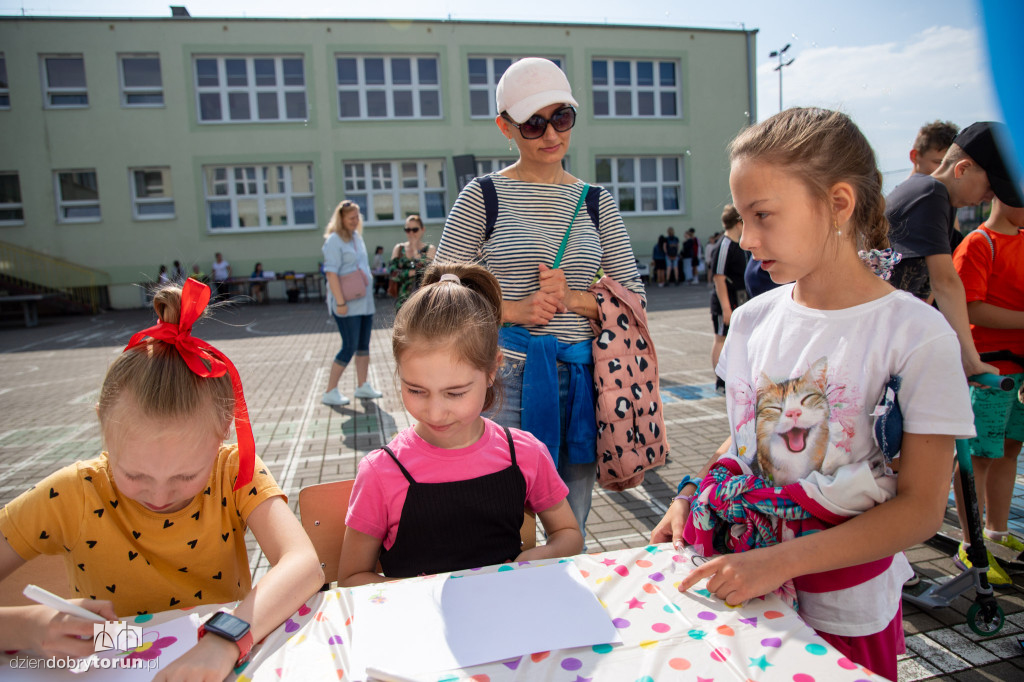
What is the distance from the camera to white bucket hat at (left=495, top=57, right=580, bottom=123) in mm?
2248

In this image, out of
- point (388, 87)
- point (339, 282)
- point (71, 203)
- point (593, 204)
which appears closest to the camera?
point (593, 204)

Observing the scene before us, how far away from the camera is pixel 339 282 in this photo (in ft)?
21.3

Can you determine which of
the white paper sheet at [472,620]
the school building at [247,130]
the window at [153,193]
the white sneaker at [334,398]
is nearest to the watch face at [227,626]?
the white paper sheet at [472,620]

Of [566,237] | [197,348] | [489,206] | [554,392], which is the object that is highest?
[489,206]

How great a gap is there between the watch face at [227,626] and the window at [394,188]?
20822 mm

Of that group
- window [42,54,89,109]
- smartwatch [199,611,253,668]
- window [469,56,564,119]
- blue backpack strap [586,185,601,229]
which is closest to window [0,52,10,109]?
window [42,54,89,109]

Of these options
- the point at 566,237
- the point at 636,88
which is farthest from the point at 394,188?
the point at 566,237

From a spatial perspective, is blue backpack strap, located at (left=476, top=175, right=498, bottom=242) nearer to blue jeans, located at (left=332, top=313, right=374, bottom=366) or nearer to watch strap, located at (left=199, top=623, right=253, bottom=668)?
watch strap, located at (left=199, top=623, right=253, bottom=668)

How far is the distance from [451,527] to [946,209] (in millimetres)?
2539

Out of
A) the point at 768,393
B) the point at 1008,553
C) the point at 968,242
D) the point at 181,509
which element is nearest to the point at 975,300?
the point at 968,242

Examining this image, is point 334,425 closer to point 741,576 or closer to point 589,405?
point 589,405

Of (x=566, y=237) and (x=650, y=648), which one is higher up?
(x=566, y=237)

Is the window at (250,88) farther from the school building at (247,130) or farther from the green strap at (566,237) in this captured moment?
the green strap at (566,237)

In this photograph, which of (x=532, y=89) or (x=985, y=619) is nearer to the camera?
(x=532, y=89)
